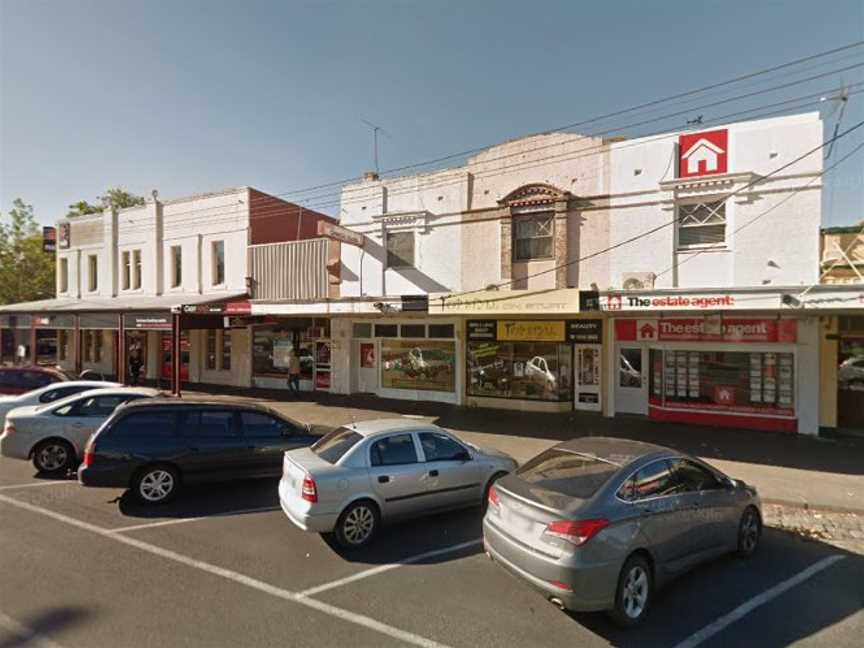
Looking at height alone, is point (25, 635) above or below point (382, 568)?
above

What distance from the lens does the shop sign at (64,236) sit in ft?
78.1

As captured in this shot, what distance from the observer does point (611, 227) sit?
41.2 ft

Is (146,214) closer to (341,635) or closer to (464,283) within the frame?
(464,283)

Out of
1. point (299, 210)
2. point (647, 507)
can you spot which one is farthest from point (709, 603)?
point (299, 210)

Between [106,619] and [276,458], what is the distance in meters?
3.75

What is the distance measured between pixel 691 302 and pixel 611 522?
695cm

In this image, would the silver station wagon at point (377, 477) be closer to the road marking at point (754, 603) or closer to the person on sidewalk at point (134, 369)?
the road marking at point (754, 603)

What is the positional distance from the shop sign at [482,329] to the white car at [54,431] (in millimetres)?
9684

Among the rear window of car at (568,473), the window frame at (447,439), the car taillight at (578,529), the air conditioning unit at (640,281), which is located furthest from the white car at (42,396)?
the air conditioning unit at (640,281)

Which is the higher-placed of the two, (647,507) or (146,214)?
(146,214)

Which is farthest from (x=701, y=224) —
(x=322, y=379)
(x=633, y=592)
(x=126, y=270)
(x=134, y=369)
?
(x=126, y=270)

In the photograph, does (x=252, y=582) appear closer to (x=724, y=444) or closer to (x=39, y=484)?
(x=39, y=484)

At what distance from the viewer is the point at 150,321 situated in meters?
16.5

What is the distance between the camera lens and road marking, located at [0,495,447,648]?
3977 millimetres
